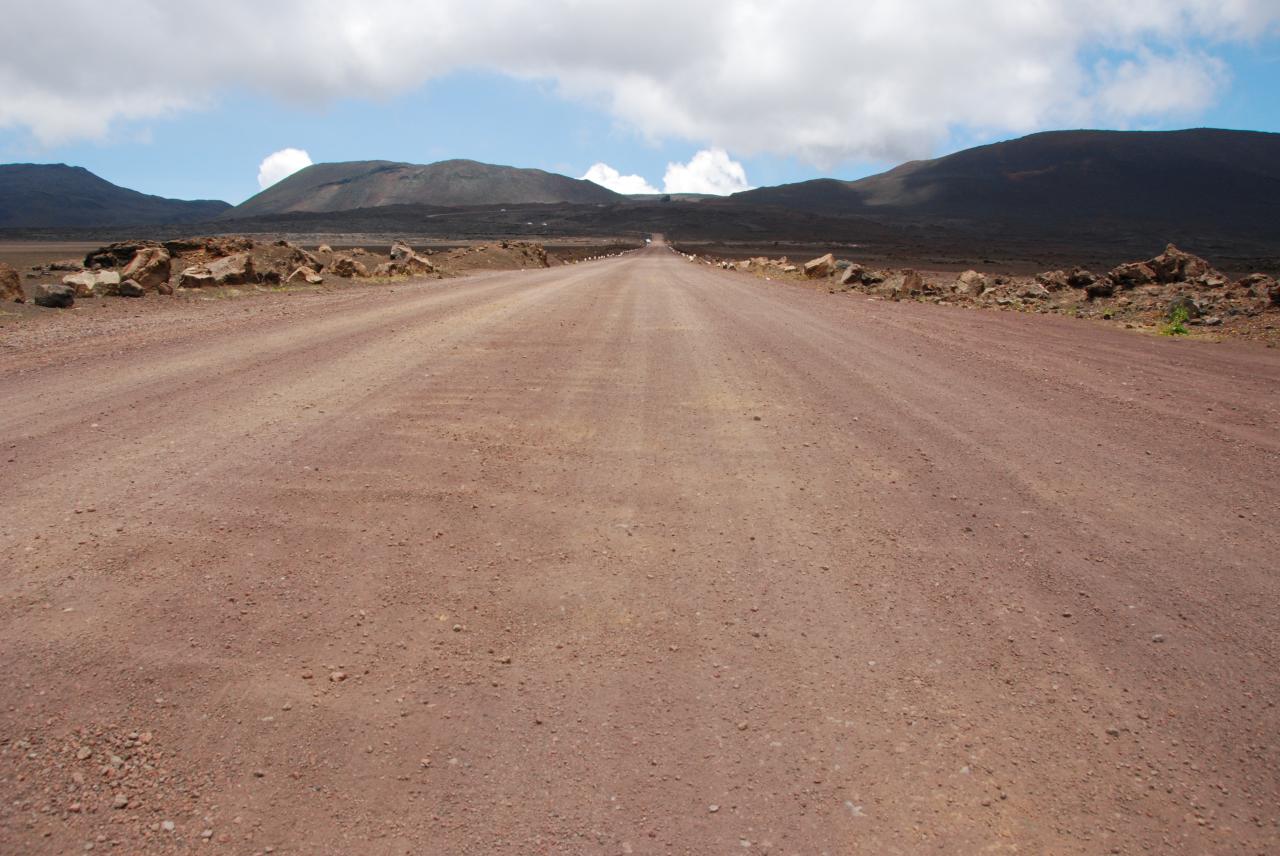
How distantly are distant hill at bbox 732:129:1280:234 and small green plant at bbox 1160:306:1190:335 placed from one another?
131m

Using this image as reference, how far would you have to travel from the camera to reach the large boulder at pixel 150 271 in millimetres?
17359

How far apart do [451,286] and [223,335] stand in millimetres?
12310

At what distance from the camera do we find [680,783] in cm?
271

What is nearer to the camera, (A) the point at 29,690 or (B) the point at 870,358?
(A) the point at 29,690

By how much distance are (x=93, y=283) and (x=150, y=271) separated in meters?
1.33

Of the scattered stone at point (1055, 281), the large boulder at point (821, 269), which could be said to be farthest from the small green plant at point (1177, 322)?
the large boulder at point (821, 269)

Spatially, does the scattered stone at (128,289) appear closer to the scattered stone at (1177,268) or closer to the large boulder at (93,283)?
the large boulder at (93,283)

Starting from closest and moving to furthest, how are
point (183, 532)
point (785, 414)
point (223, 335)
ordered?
point (183, 532) < point (785, 414) < point (223, 335)

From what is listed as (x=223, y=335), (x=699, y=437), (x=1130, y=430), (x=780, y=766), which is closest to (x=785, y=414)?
(x=699, y=437)

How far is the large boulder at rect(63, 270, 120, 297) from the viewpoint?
16247mm

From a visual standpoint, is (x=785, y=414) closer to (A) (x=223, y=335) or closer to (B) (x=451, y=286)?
(A) (x=223, y=335)

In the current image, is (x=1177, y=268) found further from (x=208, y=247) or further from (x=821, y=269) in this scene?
(x=208, y=247)

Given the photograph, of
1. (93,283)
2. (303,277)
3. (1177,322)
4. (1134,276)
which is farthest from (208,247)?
(1134,276)

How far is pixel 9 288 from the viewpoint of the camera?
1453 cm
